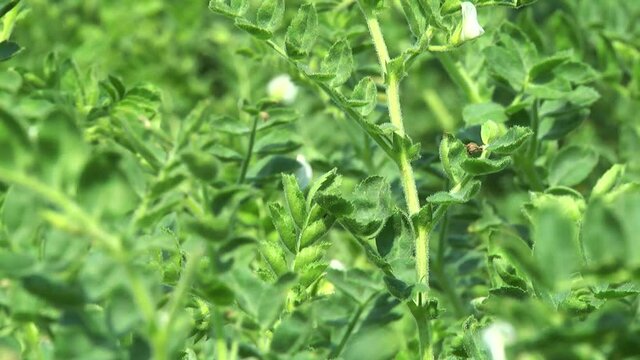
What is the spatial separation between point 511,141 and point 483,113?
0.28 metres

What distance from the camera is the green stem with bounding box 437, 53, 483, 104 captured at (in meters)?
1.30

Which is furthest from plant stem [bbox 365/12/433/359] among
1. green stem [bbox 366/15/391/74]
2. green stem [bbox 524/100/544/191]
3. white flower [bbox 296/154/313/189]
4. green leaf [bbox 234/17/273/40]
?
green stem [bbox 524/100/544/191]

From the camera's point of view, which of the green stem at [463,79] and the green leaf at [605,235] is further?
the green stem at [463,79]

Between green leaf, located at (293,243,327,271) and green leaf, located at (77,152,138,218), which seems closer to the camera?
green leaf, located at (77,152,138,218)

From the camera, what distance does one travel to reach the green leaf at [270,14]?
3.37 ft

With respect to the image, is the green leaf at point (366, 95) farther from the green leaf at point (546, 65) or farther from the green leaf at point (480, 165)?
the green leaf at point (546, 65)

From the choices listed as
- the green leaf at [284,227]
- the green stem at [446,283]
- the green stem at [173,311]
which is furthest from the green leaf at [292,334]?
the green stem at [446,283]

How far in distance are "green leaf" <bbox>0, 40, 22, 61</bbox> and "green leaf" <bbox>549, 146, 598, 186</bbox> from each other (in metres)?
0.66

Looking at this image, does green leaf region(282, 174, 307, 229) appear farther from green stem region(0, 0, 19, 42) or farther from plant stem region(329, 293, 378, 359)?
green stem region(0, 0, 19, 42)

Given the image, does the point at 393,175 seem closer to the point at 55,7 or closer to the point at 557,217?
the point at 557,217

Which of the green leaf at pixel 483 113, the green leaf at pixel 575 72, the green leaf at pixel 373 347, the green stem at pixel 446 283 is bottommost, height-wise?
the green stem at pixel 446 283

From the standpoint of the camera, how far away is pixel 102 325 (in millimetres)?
675

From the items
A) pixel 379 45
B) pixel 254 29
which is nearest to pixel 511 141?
pixel 379 45

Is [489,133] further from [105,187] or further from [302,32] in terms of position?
[105,187]
